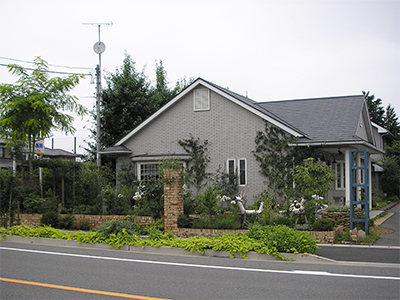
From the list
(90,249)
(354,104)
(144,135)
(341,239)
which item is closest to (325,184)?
(341,239)

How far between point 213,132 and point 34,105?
25.6 feet

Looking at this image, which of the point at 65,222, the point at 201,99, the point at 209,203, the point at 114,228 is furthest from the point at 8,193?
the point at 201,99

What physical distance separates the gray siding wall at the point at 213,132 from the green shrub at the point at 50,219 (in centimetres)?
666

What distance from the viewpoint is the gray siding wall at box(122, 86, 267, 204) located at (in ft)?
59.0

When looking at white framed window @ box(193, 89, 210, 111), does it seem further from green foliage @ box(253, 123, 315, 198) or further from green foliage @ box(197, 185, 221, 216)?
green foliage @ box(197, 185, 221, 216)

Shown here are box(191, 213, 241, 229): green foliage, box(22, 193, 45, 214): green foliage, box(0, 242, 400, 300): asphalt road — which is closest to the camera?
box(0, 242, 400, 300): asphalt road

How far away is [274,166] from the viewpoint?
1730 cm

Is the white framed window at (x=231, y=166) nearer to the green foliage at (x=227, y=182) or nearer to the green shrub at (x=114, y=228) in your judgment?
the green foliage at (x=227, y=182)

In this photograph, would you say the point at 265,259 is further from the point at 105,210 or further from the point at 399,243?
the point at 105,210

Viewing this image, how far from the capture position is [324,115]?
1939 centimetres

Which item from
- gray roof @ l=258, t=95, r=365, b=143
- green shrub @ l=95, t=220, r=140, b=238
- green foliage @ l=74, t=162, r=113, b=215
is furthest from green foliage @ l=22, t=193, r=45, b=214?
gray roof @ l=258, t=95, r=365, b=143

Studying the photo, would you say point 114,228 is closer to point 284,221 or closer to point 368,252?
point 284,221

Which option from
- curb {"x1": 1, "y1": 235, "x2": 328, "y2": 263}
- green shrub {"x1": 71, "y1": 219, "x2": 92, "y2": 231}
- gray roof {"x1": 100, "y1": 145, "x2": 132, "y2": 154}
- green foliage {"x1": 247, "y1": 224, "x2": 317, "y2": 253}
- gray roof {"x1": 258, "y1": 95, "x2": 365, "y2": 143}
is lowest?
curb {"x1": 1, "y1": 235, "x2": 328, "y2": 263}

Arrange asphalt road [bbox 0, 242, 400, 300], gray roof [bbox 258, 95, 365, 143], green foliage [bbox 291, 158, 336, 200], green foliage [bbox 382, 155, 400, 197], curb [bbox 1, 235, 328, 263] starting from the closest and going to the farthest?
asphalt road [bbox 0, 242, 400, 300] < curb [bbox 1, 235, 328, 263] < green foliage [bbox 291, 158, 336, 200] < gray roof [bbox 258, 95, 365, 143] < green foliage [bbox 382, 155, 400, 197]
